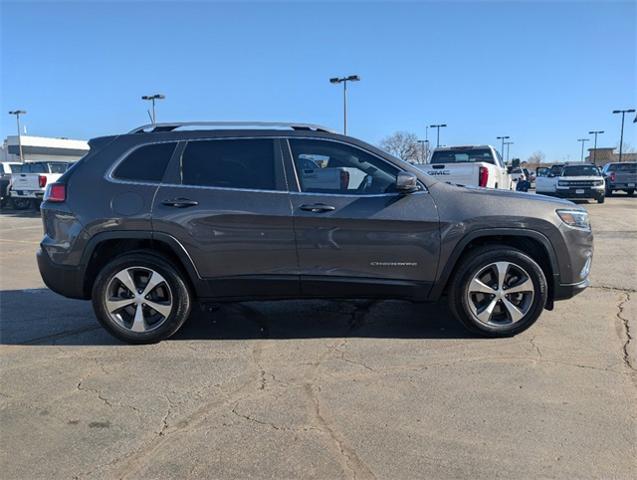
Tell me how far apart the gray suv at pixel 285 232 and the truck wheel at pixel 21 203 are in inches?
736

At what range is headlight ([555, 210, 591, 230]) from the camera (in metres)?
4.59

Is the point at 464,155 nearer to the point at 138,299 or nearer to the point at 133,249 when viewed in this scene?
the point at 133,249

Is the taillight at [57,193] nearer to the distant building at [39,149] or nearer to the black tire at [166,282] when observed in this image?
the black tire at [166,282]

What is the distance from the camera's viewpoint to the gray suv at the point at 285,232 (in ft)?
14.7

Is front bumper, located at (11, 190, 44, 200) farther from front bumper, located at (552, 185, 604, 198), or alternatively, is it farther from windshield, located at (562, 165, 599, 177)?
windshield, located at (562, 165, 599, 177)

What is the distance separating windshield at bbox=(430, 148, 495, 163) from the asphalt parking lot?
9364mm

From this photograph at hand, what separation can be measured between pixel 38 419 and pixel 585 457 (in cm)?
333

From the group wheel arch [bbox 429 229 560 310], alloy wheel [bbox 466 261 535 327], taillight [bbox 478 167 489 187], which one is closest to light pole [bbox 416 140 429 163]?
taillight [bbox 478 167 489 187]

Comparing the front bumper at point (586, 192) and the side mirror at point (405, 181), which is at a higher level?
the side mirror at point (405, 181)

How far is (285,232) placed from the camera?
4.47m

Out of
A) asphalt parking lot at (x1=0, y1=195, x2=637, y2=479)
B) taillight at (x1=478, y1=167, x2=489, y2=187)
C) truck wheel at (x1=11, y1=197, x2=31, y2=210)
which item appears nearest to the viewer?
asphalt parking lot at (x1=0, y1=195, x2=637, y2=479)

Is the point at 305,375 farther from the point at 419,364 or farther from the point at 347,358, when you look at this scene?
the point at 419,364

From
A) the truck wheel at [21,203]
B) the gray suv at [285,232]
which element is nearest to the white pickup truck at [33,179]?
the truck wheel at [21,203]

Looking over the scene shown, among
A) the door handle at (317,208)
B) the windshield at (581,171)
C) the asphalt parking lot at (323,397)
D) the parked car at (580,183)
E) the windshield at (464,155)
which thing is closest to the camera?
the asphalt parking lot at (323,397)
